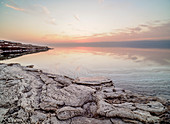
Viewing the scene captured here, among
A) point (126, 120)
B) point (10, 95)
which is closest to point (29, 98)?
point (10, 95)

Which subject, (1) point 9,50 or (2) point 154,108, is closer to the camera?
(2) point 154,108

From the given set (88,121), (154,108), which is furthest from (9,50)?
(154,108)

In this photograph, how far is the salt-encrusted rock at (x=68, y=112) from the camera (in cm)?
216

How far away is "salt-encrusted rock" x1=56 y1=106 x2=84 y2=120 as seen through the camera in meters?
2.16

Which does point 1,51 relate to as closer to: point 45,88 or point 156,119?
point 45,88

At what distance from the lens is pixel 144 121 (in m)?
2.01

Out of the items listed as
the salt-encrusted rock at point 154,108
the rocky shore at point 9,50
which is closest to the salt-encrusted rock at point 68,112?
the salt-encrusted rock at point 154,108

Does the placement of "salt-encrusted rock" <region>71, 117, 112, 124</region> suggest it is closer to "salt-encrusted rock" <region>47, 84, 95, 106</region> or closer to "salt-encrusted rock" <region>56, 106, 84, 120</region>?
"salt-encrusted rock" <region>56, 106, 84, 120</region>

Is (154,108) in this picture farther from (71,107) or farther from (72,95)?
(72,95)

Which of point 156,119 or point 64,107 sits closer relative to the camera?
point 156,119

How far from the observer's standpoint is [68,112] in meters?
2.26

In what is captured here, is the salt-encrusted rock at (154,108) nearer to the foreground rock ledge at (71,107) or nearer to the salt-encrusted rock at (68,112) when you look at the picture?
the foreground rock ledge at (71,107)

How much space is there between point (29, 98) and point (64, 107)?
3.95 ft

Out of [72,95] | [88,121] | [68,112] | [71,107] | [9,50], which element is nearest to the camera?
[88,121]
